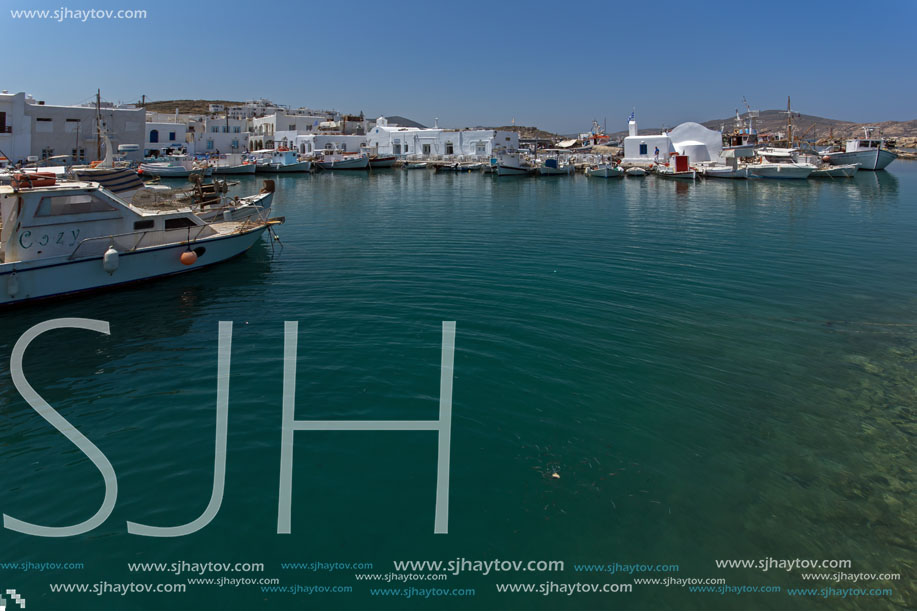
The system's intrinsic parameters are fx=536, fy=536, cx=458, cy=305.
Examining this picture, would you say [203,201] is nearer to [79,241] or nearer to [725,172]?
[79,241]

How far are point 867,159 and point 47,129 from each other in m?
106

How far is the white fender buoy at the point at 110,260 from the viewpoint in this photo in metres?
14.8

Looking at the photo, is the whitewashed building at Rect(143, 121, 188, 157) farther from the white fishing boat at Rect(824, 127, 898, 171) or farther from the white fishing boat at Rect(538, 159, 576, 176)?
the white fishing boat at Rect(824, 127, 898, 171)

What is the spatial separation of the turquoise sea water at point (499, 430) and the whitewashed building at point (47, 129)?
61404 millimetres

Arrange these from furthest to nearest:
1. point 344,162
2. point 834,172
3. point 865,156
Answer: point 344,162
point 865,156
point 834,172

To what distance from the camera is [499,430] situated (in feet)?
26.2

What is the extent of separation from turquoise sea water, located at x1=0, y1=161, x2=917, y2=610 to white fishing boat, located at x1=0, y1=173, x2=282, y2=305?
0.67 m

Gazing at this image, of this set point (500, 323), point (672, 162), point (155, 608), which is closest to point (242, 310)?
point (500, 323)

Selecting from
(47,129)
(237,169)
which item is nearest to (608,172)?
(237,169)

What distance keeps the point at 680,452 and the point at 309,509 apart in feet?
16.3

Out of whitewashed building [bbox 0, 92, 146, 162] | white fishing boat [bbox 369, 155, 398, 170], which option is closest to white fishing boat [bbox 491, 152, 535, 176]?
white fishing boat [bbox 369, 155, 398, 170]

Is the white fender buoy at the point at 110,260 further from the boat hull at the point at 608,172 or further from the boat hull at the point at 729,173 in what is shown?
the boat hull at the point at 729,173

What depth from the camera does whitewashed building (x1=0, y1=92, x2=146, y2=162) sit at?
6241 cm

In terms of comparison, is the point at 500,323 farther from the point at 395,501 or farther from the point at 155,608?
the point at 155,608
